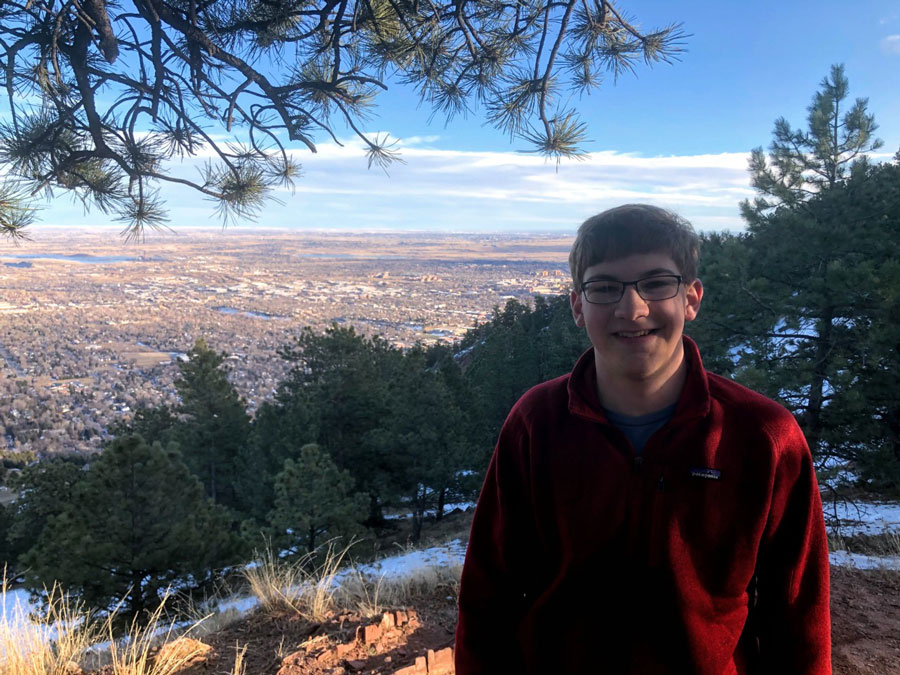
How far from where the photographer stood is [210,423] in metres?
16.8

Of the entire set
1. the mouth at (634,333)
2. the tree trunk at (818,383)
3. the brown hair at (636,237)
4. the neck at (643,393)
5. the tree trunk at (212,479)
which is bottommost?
the tree trunk at (212,479)

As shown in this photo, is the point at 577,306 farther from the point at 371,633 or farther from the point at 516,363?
the point at 516,363

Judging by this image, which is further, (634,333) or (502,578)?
(502,578)

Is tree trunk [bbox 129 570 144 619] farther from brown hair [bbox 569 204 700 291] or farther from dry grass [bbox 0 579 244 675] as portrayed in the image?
brown hair [bbox 569 204 700 291]

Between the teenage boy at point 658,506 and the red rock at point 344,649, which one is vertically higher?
the teenage boy at point 658,506

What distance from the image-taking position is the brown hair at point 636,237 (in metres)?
1.28

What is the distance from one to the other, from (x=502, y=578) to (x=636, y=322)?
0.74 m

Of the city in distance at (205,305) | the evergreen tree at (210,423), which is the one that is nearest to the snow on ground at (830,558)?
the evergreen tree at (210,423)

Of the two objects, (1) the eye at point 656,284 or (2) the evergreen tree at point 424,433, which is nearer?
(1) the eye at point 656,284

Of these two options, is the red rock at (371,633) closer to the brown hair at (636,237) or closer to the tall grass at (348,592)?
the tall grass at (348,592)

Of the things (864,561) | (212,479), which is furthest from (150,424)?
(864,561)

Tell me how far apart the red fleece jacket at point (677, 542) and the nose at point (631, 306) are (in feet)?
0.77

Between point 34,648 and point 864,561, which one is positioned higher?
point 34,648

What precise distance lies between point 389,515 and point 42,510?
1111cm
